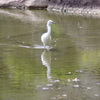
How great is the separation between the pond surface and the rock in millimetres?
11260

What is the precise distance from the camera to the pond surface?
5.82m

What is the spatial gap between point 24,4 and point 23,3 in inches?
5.3

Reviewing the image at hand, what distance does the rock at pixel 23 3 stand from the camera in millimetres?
23781

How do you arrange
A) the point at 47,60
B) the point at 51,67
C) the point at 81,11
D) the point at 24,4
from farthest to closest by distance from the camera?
the point at 24,4
the point at 81,11
the point at 47,60
the point at 51,67

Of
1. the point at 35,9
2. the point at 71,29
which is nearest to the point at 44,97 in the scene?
the point at 71,29

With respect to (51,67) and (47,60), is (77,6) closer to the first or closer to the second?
(47,60)

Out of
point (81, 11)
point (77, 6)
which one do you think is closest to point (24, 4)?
point (77, 6)

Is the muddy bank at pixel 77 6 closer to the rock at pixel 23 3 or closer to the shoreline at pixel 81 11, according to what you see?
the shoreline at pixel 81 11

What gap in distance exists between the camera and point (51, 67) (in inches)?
303

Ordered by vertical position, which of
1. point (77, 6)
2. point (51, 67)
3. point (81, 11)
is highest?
point (77, 6)

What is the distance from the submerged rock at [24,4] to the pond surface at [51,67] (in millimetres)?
11260

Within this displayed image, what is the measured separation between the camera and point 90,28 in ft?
46.0

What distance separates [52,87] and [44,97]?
0.56 meters

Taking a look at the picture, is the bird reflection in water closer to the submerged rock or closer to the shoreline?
the shoreline
